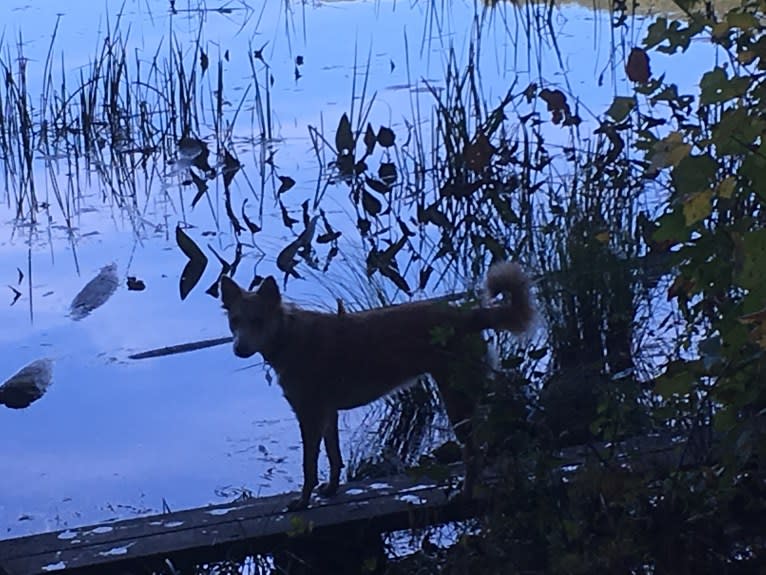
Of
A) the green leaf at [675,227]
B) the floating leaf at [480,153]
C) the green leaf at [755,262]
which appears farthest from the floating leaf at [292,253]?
the green leaf at [755,262]

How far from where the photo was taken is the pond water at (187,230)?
15.8 feet

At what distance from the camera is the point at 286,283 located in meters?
5.88

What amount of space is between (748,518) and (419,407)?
2.19 m

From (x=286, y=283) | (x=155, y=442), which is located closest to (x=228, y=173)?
(x=286, y=283)

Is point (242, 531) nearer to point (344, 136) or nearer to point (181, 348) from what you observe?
Answer: point (344, 136)

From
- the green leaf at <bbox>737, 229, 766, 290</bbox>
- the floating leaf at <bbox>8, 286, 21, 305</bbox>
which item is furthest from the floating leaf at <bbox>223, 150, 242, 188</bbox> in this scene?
the green leaf at <bbox>737, 229, 766, 290</bbox>

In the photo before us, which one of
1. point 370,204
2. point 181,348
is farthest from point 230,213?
point 370,204

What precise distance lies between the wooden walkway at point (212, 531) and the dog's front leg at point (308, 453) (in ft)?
0.13

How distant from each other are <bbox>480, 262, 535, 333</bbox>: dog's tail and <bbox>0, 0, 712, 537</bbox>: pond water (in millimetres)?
976

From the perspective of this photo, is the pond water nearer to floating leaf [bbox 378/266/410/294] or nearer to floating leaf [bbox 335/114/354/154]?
floating leaf [bbox 378/266/410/294]

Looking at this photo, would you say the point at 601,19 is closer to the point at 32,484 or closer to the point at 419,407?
the point at 419,407

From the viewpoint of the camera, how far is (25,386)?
5414 mm

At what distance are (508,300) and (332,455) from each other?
2.20 feet

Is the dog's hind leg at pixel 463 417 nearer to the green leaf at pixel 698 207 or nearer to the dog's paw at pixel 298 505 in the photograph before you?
the dog's paw at pixel 298 505
